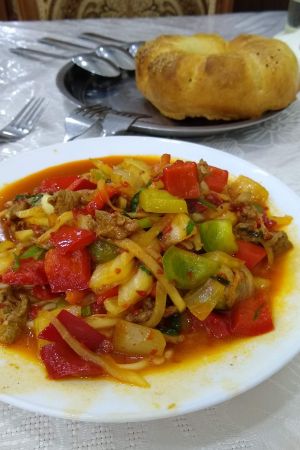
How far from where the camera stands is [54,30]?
12.3ft

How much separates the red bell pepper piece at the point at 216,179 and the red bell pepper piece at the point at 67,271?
1.96 feet

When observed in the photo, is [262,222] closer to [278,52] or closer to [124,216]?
[124,216]

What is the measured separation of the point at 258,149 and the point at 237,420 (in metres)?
1.55

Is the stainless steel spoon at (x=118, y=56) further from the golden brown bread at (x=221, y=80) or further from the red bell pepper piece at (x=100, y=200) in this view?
the red bell pepper piece at (x=100, y=200)

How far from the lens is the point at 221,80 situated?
2199mm

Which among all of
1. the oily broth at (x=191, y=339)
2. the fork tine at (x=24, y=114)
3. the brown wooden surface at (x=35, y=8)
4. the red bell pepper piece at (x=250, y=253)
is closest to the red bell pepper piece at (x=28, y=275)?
the oily broth at (x=191, y=339)

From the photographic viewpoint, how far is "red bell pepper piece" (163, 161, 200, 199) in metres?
1.47

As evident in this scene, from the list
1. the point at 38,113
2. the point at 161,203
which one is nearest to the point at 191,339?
the point at 161,203

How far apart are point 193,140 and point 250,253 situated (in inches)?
43.6

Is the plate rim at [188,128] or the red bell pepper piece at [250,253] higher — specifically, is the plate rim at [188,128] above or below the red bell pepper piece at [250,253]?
below

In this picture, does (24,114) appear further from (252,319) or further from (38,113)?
(252,319)

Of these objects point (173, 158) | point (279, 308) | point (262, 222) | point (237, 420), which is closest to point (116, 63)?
point (173, 158)

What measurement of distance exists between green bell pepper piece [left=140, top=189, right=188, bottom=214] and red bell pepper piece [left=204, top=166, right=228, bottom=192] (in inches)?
10.9

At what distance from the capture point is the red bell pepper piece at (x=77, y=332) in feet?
3.80
